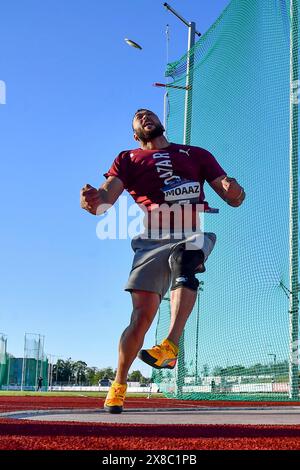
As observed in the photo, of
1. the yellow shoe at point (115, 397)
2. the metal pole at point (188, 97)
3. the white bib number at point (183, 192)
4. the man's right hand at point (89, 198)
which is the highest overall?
the metal pole at point (188, 97)

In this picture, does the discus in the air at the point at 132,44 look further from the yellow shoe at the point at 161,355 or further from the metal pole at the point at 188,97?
the yellow shoe at the point at 161,355

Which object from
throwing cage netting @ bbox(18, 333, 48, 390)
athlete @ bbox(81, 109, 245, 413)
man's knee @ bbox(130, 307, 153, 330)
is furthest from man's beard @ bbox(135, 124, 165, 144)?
throwing cage netting @ bbox(18, 333, 48, 390)

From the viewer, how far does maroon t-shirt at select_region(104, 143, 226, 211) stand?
11.6 feet

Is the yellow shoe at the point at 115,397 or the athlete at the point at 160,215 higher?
the athlete at the point at 160,215

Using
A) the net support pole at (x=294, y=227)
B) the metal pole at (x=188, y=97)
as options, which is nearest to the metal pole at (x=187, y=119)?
the metal pole at (x=188, y=97)

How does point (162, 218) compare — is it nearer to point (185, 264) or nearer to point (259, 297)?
point (185, 264)

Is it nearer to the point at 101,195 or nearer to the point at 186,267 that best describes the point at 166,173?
the point at 101,195

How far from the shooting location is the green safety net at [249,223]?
28.9 ft

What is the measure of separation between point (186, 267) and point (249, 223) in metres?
6.01

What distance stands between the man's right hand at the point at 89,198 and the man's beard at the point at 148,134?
58 centimetres

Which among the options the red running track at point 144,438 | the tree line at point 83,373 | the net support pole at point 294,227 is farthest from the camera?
the tree line at point 83,373

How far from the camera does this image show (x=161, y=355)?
2.98m

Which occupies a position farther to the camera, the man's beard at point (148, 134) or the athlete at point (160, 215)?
the man's beard at point (148, 134)
